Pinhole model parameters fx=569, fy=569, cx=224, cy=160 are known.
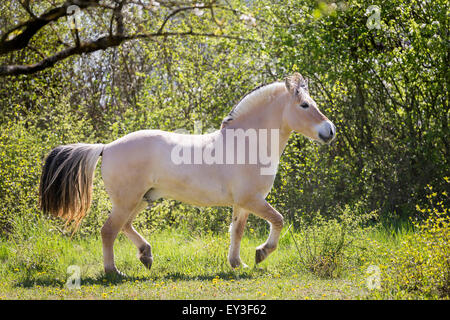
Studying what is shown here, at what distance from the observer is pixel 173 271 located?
6.43m

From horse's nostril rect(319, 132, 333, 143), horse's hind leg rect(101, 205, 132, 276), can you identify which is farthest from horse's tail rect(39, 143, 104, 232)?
horse's nostril rect(319, 132, 333, 143)

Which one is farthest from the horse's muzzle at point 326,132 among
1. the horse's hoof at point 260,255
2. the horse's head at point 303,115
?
the horse's hoof at point 260,255

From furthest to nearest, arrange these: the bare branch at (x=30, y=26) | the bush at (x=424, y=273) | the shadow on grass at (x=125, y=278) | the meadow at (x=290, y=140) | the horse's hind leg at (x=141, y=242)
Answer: the meadow at (x=290, y=140) < the horse's hind leg at (x=141, y=242) < the shadow on grass at (x=125, y=278) < the bush at (x=424, y=273) < the bare branch at (x=30, y=26)

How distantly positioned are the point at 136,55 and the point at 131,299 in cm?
800

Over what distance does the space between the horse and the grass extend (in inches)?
17.0

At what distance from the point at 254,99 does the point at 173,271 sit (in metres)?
2.14

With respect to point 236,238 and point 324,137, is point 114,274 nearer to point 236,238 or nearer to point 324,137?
point 236,238

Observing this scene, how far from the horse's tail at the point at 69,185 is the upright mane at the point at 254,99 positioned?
4.97 ft

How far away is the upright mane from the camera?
20.2 feet

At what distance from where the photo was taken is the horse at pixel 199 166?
5.99 m

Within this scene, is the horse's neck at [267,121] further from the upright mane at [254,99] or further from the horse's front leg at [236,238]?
the horse's front leg at [236,238]

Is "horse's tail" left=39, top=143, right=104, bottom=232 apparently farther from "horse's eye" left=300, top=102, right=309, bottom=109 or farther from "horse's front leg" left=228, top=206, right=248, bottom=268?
"horse's eye" left=300, top=102, right=309, bottom=109

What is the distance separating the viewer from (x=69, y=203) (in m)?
6.12

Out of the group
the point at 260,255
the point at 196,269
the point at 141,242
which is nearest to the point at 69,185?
the point at 141,242
